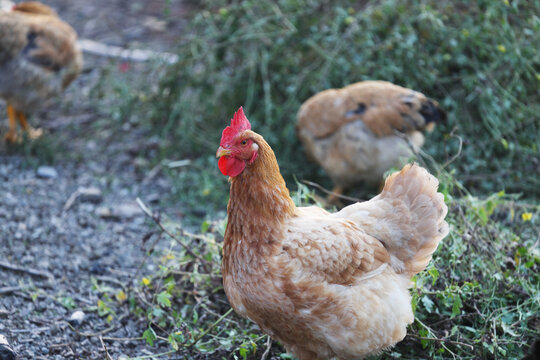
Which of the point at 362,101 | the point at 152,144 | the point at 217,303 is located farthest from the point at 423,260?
the point at 152,144

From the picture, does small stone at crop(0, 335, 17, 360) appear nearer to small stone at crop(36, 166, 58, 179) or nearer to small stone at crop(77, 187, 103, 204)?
small stone at crop(77, 187, 103, 204)

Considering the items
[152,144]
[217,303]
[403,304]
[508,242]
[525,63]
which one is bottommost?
[152,144]

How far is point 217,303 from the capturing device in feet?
11.5

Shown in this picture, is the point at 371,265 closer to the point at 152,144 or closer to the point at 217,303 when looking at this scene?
the point at 217,303

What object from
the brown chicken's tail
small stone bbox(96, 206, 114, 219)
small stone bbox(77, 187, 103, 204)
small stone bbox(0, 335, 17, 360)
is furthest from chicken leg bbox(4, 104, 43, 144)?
the brown chicken's tail

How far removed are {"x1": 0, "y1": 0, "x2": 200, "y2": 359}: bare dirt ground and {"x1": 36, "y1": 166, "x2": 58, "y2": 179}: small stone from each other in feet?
0.16

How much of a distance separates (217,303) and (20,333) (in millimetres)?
1176

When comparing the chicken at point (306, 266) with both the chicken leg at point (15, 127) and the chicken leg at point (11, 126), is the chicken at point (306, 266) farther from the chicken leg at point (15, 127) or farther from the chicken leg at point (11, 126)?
the chicken leg at point (11, 126)

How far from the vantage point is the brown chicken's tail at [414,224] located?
9.34 feet

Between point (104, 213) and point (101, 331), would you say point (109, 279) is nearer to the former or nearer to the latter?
point (101, 331)

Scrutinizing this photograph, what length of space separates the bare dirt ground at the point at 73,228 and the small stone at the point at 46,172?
0.05 m

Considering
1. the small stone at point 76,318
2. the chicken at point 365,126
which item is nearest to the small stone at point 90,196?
the small stone at point 76,318

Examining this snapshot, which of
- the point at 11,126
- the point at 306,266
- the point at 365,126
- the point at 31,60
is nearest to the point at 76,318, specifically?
the point at 306,266

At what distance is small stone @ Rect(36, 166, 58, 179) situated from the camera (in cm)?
523
